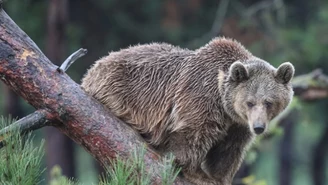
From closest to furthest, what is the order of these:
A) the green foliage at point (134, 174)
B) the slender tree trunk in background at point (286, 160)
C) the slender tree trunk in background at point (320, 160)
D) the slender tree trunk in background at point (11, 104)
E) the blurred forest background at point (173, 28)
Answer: the green foliage at point (134, 174) < the blurred forest background at point (173, 28) < the slender tree trunk in background at point (11, 104) < the slender tree trunk in background at point (286, 160) < the slender tree trunk in background at point (320, 160)

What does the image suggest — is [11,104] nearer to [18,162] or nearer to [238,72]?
[238,72]

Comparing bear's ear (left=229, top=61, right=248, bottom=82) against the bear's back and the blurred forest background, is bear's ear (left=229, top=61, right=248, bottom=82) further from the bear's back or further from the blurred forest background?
the blurred forest background

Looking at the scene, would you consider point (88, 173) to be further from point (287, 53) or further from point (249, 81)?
point (249, 81)

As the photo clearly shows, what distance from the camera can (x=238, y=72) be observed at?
6.52 metres

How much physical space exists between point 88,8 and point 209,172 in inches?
549

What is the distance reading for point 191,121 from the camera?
650cm

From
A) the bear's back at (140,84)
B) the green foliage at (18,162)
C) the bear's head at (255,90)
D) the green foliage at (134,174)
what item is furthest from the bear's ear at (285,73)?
the green foliage at (18,162)

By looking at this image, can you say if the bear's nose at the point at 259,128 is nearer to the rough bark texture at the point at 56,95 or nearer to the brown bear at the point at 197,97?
the brown bear at the point at 197,97

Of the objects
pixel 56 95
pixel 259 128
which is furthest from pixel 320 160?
pixel 56 95

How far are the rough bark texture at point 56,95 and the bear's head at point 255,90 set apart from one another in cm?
99

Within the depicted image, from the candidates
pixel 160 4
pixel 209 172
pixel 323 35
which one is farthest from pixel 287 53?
pixel 209 172

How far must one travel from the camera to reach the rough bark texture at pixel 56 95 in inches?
229

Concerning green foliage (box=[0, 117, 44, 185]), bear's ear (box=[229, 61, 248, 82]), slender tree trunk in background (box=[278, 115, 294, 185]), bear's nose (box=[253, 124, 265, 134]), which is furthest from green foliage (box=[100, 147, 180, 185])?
slender tree trunk in background (box=[278, 115, 294, 185])

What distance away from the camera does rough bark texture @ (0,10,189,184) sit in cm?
580
